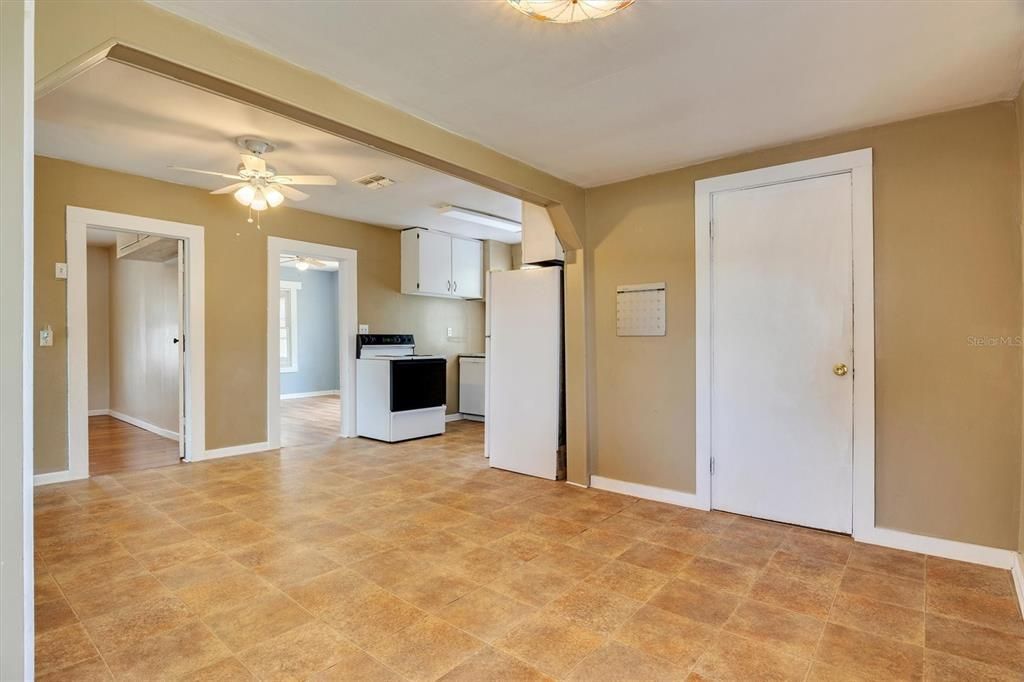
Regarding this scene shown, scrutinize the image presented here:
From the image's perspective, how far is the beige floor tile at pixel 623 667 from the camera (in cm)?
170

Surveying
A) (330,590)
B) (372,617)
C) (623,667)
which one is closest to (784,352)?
(623,667)

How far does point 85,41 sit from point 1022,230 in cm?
381

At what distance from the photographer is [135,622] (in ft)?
6.59

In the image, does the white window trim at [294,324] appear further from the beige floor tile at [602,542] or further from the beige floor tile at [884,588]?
the beige floor tile at [884,588]

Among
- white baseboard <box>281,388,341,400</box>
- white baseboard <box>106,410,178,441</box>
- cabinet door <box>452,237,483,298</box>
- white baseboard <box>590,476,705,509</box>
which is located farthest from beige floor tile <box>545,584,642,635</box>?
white baseboard <box>281,388,341,400</box>

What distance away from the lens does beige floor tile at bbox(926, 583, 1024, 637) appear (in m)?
2.02

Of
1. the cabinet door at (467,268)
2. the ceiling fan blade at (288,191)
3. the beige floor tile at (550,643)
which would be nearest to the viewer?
the beige floor tile at (550,643)

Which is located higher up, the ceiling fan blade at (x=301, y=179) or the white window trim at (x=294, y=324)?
the ceiling fan blade at (x=301, y=179)

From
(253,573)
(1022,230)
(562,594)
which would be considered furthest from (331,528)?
(1022,230)

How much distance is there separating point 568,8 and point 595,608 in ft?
7.45

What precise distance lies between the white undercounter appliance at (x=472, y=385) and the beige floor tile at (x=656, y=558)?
4.12 m

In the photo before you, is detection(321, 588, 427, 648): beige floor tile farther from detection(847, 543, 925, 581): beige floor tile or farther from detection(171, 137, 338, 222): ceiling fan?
detection(171, 137, 338, 222): ceiling fan

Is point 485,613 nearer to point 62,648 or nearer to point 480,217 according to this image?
point 62,648

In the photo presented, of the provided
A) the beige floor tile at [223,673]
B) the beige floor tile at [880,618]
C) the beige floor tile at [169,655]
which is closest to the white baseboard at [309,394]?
the beige floor tile at [169,655]
